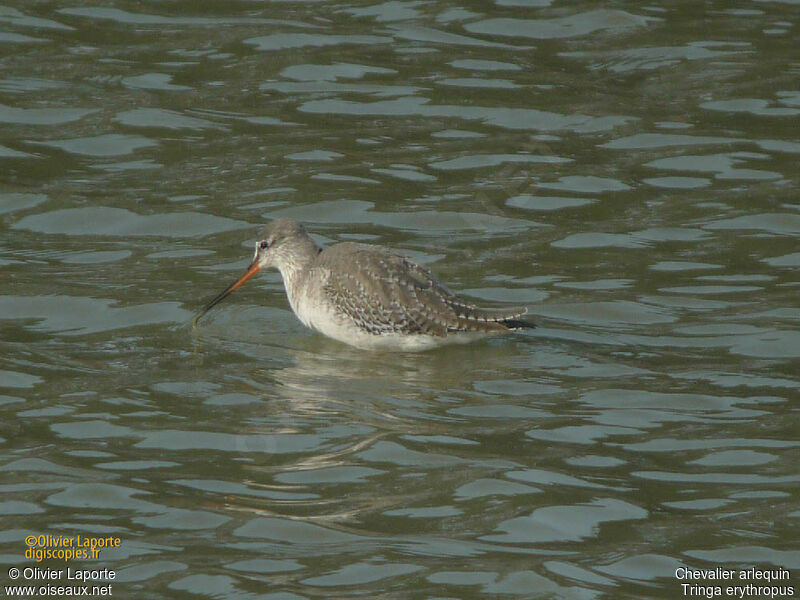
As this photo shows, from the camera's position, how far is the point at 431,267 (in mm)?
12469

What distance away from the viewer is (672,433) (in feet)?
30.2

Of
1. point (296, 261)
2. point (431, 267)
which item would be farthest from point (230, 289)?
point (431, 267)

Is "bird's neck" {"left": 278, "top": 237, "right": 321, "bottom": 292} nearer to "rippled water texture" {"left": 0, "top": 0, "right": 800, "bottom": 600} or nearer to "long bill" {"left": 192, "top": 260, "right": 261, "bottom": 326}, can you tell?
"long bill" {"left": 192, "top": 260, "right": 261, "bottom": 326}

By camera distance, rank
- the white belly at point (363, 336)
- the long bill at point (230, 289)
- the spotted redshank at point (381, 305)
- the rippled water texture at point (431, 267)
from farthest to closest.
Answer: the long bill at point (230, 289), the white belly at point (363, 336), the spotted redshank at point (381, 305), the rippled water texture at point (431, 267)

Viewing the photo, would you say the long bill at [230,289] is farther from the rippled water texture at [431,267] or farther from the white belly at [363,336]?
the white belly at [363,336]

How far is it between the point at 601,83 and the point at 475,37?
1.82 meters

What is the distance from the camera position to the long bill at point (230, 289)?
11492 millimetres

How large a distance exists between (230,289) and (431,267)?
1798 millimetres

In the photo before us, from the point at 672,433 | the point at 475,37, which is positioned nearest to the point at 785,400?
the point at 672,433

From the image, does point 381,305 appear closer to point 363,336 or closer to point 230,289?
point 363,336

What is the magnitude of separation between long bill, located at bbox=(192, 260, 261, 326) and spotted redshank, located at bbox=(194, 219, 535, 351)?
0.04 feet

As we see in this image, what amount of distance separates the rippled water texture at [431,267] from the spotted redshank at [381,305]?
0.18 metres

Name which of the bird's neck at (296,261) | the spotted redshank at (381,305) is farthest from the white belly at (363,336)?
the bird's neck at (296,261)

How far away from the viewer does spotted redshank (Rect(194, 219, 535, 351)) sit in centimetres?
1097
